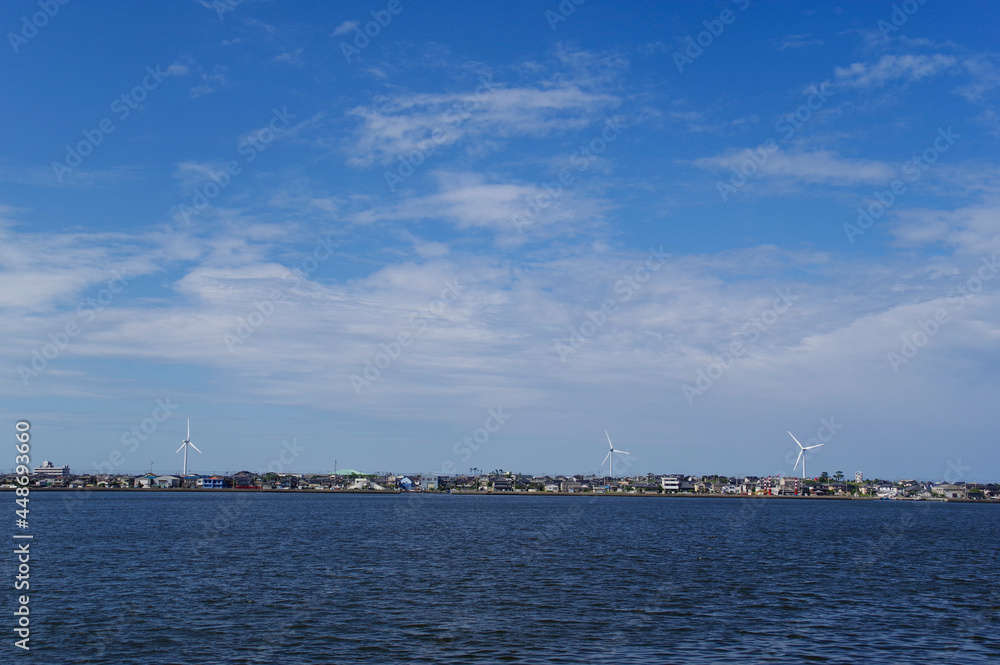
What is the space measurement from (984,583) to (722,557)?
23.8 meters

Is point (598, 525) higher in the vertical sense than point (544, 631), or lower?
lower

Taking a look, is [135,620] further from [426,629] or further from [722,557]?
[722,557]

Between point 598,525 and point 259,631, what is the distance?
326 feet

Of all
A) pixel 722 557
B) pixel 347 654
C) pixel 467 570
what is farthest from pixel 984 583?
pixel 347 654

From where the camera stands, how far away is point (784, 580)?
6253cm

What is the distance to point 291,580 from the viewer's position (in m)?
58.7

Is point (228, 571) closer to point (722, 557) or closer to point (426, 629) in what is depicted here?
point (426, 629)

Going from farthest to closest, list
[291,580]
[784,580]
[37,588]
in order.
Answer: [784,580]
[291,580]
[37,588]

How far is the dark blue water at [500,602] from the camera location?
3734 cm

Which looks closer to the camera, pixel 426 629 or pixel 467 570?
pixel 426 629

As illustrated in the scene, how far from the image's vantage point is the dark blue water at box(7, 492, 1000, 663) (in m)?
37.3

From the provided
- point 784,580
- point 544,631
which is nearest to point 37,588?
point 544,631

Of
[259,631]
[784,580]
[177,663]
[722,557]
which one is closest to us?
[177,663]

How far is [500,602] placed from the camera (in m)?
50.0
